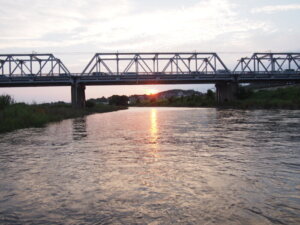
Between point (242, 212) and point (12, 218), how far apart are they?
4.08 meters

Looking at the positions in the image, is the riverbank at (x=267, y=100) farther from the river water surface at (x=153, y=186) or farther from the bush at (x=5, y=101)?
the river water surface at (x=153, y=186)

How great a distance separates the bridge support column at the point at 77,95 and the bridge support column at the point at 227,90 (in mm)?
33067

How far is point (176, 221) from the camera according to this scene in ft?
18.0

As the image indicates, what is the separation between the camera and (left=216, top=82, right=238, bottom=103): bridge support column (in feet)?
256

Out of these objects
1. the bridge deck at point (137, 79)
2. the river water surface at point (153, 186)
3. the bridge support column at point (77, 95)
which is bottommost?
the river water surface at point (153, 186)

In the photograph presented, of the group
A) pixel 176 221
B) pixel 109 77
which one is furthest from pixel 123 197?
pixel 109 77

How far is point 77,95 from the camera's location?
68000 millimetres

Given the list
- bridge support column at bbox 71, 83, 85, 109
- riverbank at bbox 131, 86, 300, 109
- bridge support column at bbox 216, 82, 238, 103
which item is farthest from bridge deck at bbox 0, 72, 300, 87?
riverbank at bbox 131, 86, 300, 109

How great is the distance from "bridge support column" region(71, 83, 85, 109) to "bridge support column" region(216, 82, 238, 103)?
33.1 m

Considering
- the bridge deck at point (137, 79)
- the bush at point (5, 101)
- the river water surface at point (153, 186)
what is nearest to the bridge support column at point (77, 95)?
the bridge deck at point (137, 79)

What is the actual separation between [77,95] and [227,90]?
3559 centimetres

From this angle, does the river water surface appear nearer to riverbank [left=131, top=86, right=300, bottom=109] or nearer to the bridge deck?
riverbank [left=131, top=86, right=300, bottom=109]

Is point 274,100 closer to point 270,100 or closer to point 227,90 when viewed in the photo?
point 270,100

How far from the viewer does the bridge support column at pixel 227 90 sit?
77931 millimetres
